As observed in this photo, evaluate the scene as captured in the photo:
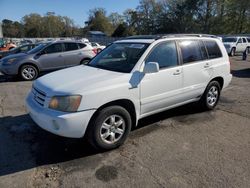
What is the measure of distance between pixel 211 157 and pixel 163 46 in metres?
2.12

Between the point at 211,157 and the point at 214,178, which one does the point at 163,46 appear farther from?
the point at 214,178

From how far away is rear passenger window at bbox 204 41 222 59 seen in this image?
5.55 metres

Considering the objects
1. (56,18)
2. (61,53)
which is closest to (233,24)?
(61,53)

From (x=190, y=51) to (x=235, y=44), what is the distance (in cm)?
1909

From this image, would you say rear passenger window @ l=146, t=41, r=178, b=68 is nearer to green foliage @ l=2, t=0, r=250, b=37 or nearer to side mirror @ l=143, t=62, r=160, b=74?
side mirror @ l=143, t=62, r=160, b=74

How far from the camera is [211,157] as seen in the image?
3750 millimetres

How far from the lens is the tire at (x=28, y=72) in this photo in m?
10.2

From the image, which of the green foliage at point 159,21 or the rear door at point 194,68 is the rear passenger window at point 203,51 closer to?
the rear door at point 194,68

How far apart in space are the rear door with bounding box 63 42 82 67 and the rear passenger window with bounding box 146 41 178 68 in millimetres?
6989

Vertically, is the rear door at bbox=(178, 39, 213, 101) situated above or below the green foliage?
below

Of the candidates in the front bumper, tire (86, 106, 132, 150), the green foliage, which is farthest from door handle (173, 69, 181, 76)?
the green foliage

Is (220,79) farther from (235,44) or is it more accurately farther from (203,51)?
(235,44)

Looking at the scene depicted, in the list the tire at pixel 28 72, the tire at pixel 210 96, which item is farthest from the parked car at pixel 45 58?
the tire at pixel 210 96

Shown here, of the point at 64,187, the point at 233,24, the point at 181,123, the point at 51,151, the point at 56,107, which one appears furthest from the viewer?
the point at 233,24
